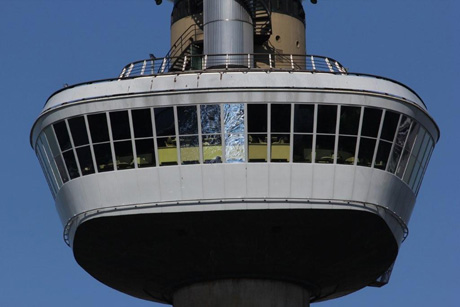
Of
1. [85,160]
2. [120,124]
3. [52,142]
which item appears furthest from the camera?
[52,142]

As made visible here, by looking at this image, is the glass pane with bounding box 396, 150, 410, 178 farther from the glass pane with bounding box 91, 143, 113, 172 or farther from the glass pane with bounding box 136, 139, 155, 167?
the glass pane with bounding box 91, 143, 113, 172

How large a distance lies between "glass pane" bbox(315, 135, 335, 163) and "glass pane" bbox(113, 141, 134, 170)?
7.42 m

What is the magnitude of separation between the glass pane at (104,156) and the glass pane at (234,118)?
4.88m

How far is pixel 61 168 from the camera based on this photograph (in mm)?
78750

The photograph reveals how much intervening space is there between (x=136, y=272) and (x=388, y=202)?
11654mm

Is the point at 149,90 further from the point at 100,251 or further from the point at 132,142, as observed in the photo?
the point at 100,251

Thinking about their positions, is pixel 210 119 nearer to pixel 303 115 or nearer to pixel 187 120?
pixel 187 120

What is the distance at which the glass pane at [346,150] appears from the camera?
76125mm

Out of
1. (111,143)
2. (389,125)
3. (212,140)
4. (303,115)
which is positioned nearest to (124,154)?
(111,143)

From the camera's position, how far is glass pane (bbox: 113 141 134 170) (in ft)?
251

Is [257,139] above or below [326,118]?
below

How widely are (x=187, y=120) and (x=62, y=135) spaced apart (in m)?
5.50

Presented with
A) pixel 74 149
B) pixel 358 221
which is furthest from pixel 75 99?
pixel 358 221

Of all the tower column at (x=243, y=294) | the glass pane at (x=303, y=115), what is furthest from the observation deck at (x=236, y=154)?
the tower column at (x=243, y=294)
